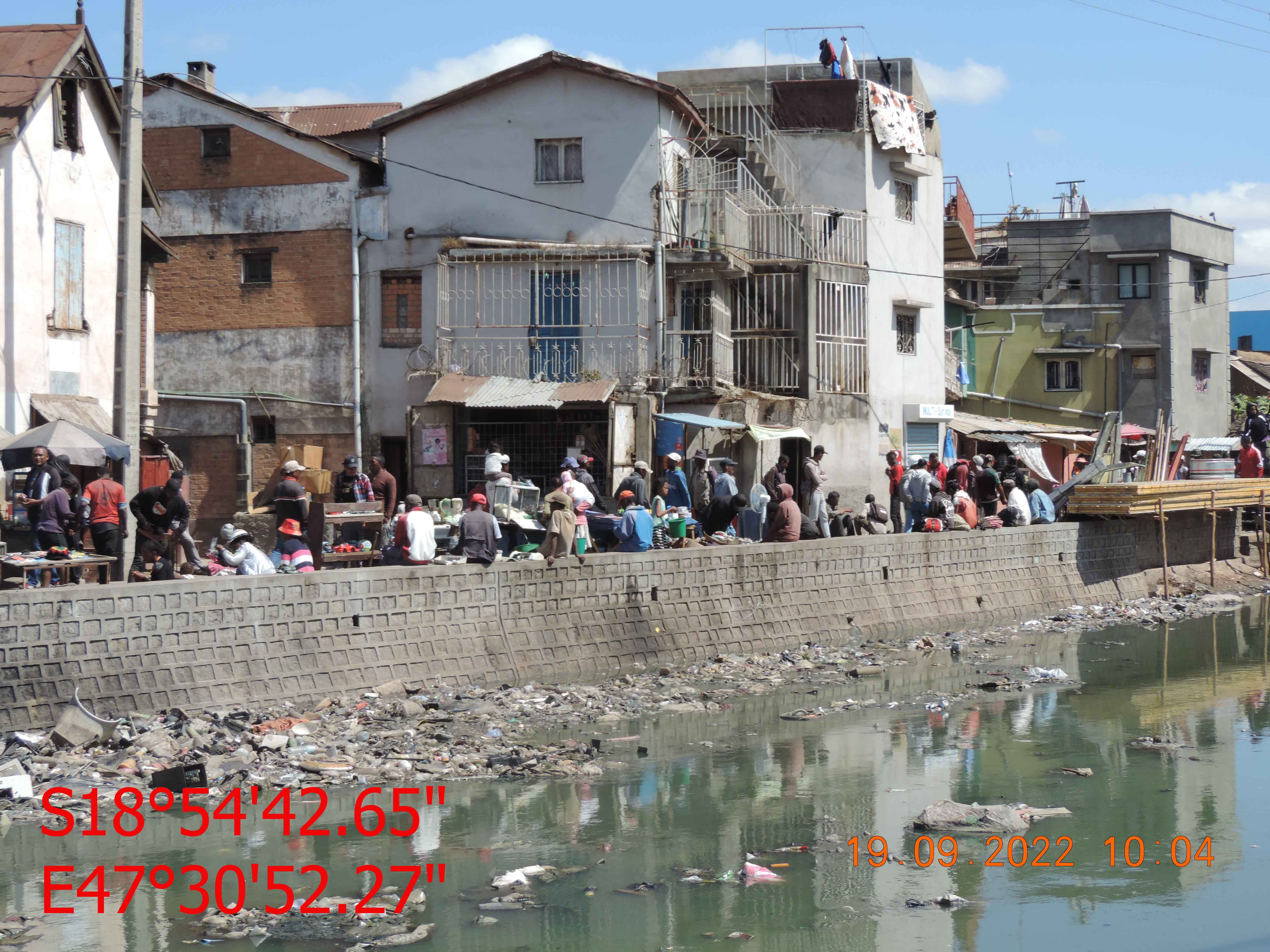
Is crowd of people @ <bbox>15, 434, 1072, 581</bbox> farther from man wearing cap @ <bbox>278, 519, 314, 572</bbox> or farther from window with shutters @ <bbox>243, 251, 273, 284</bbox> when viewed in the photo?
window with shutters @ <bbox>243, 251, 273, 284</bbox>

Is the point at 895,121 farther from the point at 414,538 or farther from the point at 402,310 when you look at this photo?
the point at 414,538

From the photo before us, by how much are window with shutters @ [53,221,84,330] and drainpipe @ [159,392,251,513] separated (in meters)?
4.08

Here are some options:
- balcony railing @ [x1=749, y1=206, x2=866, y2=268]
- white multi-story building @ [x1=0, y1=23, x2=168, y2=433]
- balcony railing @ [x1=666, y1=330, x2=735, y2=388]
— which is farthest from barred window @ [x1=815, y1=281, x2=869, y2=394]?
white multi-story building @ [x1=0, y1=23, x2=168, y2=433]

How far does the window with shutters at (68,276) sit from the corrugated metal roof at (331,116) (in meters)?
8.80

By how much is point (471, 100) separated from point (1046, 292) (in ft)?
78.2

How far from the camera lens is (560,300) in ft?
78.0

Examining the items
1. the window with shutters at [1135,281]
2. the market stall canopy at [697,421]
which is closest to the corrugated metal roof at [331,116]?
the market stall canopy at [697,421]

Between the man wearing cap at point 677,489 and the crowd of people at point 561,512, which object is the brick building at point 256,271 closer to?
the crowd of people at point 561,512

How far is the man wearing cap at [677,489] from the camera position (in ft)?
66.0

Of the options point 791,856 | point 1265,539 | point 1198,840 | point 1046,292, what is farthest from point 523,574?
point 1046,292

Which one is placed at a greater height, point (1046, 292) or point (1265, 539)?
point (1046, 292)

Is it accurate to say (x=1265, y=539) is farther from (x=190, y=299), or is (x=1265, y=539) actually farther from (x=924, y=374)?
(x=190, y=299)
